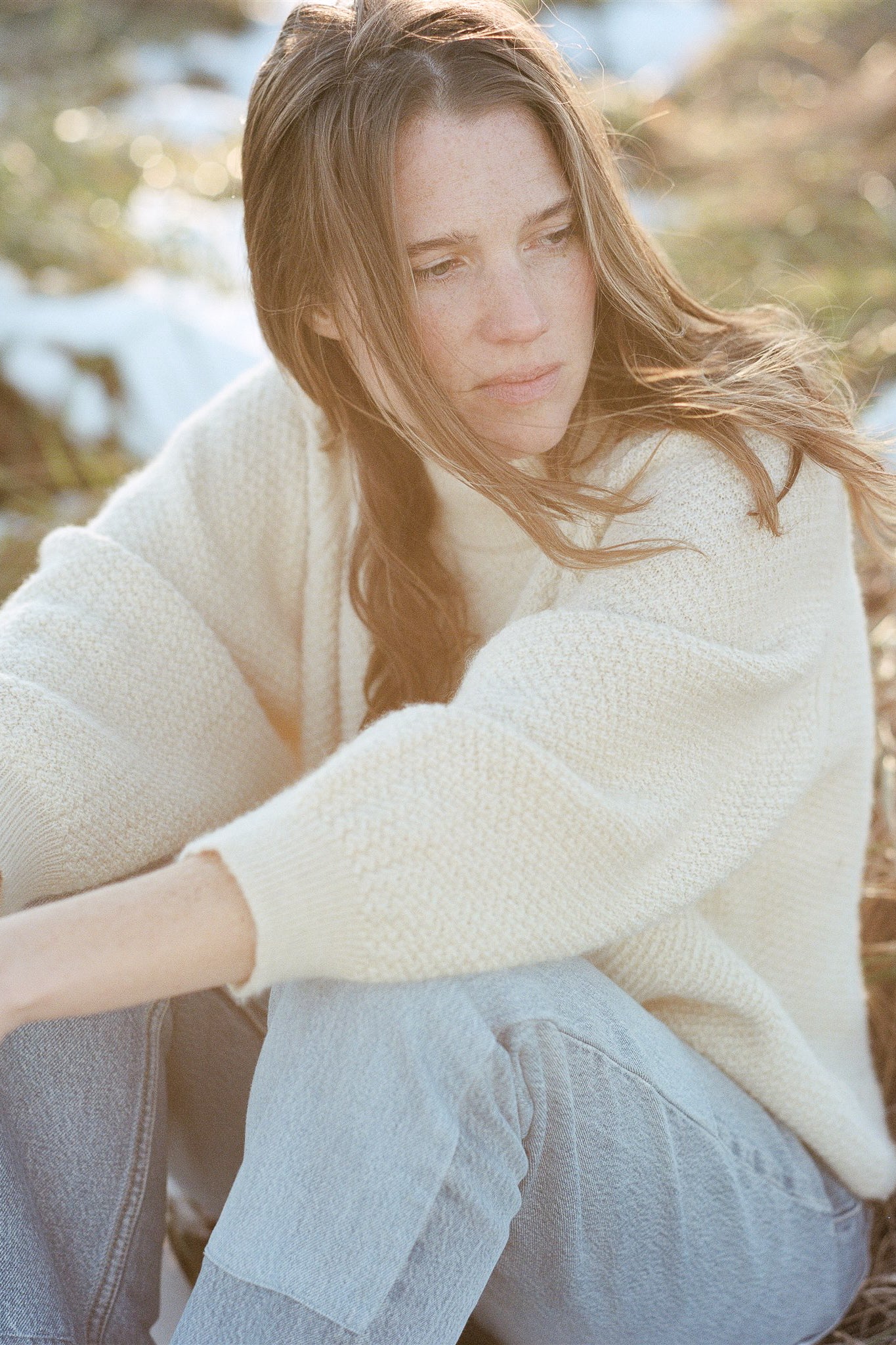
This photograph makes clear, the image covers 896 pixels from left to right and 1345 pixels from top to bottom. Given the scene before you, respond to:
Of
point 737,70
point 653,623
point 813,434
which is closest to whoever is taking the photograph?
point 653,623

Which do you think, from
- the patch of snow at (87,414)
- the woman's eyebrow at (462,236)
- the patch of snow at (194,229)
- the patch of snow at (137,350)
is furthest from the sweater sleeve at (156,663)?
the patch of snow at (194,229)

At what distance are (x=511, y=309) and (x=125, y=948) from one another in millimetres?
654

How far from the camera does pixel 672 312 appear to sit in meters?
1.37

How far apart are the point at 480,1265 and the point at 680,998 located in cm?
36

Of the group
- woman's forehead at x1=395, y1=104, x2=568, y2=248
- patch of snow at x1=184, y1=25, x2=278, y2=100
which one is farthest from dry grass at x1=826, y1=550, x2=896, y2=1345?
patch of snow at x1=184, y1=25, x2=278, y2=100

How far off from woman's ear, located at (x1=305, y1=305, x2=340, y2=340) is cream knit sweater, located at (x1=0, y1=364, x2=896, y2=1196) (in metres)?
0.16

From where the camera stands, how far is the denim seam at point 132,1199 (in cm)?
124

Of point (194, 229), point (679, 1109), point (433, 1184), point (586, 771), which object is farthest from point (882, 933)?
point (194, 229)

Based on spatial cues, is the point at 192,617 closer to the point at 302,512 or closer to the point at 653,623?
the point at 302,512

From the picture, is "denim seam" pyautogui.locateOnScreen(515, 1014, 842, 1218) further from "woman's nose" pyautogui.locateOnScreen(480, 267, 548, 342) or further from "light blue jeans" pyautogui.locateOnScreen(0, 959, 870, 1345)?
"woman's nose" pyautogui.locateOnScreen(480, 267, 548, 342)

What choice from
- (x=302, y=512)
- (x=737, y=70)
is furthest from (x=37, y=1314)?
(x=737, y=70)

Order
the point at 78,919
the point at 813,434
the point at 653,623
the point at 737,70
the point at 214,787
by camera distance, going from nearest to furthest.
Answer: the point at 78,919 < the point at 653,623 < the point at 813,434 < the point at 214,787 < the point at 737,70

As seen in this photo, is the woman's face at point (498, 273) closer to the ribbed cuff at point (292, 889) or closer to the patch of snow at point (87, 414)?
the ribbed cuff at point (292, 889)

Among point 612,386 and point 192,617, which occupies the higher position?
point 612,386
